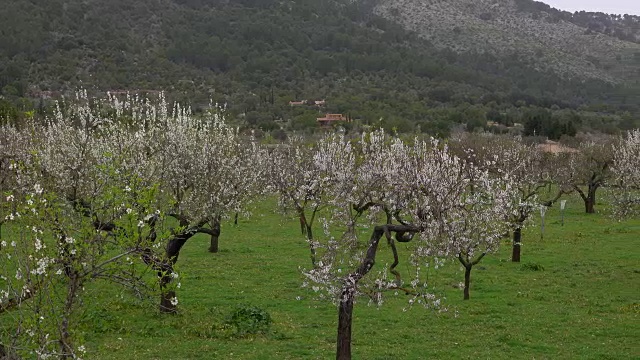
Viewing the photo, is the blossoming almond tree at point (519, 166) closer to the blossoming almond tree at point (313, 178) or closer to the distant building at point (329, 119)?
the blossoming almond tree at point (313, 178)

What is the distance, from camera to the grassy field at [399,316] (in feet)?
55.9

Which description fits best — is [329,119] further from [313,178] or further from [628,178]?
[628,178]

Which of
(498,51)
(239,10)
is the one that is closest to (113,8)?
(239,10)

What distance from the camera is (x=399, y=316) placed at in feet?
67.8

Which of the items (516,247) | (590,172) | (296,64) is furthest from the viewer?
(296,64)

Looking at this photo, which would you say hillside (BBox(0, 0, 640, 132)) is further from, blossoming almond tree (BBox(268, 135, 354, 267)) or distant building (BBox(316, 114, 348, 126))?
blossoming almond tree (BBox(268, 135, 354, 267))

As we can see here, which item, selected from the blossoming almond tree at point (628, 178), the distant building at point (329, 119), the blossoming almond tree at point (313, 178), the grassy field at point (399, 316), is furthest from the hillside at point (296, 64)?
the grassy field at point (399, 316)

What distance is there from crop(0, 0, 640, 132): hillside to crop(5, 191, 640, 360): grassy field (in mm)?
63111

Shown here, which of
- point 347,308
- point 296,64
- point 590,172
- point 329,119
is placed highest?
point 296,64

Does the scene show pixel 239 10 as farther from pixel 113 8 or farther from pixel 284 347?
pixel 284 347

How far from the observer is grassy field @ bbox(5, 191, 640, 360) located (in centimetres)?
1705

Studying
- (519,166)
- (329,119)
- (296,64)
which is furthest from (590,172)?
(296,64)

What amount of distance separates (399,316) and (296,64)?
137 metres

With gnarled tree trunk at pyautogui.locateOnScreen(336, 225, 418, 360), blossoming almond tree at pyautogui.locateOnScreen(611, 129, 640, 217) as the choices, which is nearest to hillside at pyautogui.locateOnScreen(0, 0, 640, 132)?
blossoming almond tree at pyautogui.locateOnScreen(611, 129, 640, 217)
